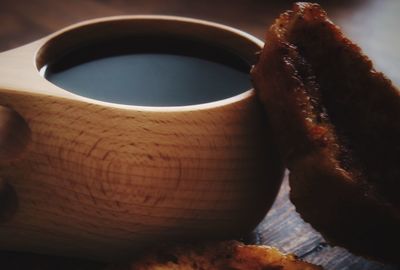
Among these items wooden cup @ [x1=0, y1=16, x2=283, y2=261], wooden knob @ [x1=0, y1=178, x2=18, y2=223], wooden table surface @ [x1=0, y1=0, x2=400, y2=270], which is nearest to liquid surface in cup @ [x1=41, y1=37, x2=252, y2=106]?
wooden cup @ [x1=0, y1=16, x2=283, y2=261]

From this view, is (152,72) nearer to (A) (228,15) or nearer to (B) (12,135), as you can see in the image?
(B) (12,135)

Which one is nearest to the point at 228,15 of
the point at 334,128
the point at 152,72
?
the point at 152,72

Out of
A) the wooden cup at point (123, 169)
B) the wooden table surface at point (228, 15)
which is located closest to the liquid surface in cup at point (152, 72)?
the wooden cup at point (123, 169)

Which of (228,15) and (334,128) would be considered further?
(228,15)

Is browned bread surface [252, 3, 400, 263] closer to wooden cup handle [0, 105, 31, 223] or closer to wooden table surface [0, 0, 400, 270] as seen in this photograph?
wooden cup handle [0, 105, 31, 223]

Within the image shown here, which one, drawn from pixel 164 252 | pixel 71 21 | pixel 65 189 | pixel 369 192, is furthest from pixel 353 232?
pixel 71 21
